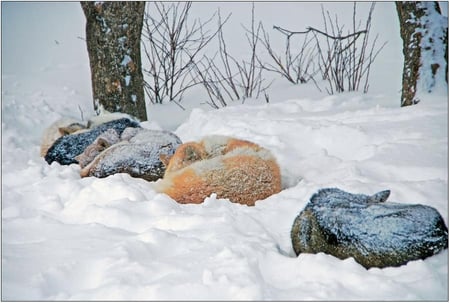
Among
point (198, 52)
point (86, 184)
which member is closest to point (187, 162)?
point (86, 184)

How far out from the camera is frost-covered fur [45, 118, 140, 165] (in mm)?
3648

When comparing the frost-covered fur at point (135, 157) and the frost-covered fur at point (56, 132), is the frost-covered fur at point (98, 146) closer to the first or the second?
the frost-covered fur at point (135, 157)

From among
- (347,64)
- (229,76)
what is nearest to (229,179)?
(347,64)

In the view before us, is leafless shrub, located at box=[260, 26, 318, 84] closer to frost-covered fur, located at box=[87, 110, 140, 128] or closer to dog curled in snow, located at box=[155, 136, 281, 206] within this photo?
frost-covered fur, located at box=[87, 110, 140, 128]

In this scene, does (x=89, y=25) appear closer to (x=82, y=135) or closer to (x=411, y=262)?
(x=82, y=135)

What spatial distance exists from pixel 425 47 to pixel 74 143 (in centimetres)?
272

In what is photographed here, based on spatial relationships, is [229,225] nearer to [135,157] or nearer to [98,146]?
[135,157]

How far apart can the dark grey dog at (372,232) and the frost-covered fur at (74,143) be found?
207 cm

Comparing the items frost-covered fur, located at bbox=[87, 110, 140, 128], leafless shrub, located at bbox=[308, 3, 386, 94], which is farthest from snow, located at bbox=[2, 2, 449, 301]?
leafless shrub, located at bbox=[308, 3, 386, 94]

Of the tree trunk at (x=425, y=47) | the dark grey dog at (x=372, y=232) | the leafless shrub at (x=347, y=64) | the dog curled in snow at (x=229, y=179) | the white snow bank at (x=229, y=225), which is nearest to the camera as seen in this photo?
the white snow bank at (x=229, y=225)

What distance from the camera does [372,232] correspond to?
1.93 meters

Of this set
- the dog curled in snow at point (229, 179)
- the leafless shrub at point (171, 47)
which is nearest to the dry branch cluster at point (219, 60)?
the leafless shrub at point (171, 47)

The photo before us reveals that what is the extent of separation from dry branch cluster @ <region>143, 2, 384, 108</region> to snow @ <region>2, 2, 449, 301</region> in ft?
6.67

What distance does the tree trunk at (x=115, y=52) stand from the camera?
464 cm
